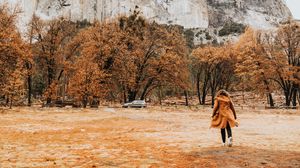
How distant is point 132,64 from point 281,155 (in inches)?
1157

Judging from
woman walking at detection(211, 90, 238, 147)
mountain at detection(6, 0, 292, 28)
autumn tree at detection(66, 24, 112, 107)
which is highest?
mountain at detection(6, 0, 292, 28)

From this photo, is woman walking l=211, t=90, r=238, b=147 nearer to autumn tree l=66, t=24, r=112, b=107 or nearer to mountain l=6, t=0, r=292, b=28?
autumn tree l=66, t=24, r=112, b=107

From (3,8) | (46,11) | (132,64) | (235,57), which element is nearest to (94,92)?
(132,64)

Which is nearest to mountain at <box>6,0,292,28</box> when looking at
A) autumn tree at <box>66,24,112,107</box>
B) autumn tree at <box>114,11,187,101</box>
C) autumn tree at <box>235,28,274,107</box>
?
autumn tree at <box>235,28,274,107</box>

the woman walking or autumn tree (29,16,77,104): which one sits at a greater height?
autumn tree (29,16,77,104)

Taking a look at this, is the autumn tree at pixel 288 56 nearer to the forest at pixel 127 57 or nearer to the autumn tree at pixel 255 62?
the forest at pixel 127 57

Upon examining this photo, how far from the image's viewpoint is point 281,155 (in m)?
7.74

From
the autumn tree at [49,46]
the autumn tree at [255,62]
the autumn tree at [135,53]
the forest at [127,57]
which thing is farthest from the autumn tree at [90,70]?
the autumn tree at [255,62]

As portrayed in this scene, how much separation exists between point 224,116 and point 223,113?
4.1 inches

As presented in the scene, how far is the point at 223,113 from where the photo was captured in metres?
9.37

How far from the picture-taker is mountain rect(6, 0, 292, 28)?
152125 millimetres

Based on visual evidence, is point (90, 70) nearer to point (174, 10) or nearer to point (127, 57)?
point (127, 57)

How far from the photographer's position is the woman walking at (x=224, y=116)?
926 centimetres

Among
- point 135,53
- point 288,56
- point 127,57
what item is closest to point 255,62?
point 288,56
